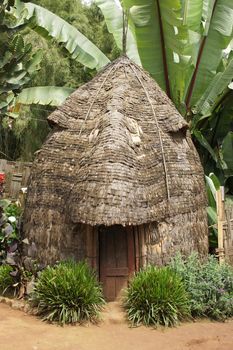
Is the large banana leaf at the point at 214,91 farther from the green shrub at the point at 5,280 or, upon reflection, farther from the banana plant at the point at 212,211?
the green shrub at the point at 5,280

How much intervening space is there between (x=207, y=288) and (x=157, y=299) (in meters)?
0.99

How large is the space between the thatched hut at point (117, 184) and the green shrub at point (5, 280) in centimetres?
60

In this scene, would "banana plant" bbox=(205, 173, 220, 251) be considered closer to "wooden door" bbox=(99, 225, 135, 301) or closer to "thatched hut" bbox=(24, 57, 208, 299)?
"thatched hut" bbox=(24, 57, 208, 299)

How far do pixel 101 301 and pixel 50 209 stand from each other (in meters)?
1.89

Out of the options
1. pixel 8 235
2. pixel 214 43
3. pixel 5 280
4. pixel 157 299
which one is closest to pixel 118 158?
pixel 157 299

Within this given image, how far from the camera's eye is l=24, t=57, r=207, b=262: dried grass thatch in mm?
7832

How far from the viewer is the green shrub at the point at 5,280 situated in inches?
346

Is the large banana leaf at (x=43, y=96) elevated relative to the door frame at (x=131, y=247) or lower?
elevated

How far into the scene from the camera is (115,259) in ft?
27.8

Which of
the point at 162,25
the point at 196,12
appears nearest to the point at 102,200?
the point at 162,25

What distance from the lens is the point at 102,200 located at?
25.1 feet

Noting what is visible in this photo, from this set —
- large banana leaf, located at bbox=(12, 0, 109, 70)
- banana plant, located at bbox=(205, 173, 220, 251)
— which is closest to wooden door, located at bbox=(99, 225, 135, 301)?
banana plant, located at bbox=(205, 173, 220, 251)

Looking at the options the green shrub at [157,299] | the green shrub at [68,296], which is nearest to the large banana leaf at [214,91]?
the green shrub at [157,299]

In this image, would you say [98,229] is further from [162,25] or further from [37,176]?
[162,25]
